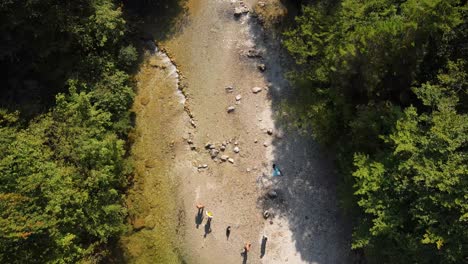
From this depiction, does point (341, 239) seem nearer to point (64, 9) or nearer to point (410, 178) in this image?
point (410, 178)

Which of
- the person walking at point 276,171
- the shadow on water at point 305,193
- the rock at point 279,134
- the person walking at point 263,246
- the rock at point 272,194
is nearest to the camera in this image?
the shadow on water at point 305,193

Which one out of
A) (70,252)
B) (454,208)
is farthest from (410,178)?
(70,252)

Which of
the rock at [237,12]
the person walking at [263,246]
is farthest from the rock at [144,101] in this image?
the person walking at [263,246]

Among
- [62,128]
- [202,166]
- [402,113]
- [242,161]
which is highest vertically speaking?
[402,113]

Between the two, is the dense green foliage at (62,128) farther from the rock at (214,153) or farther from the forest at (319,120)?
the rock at (214,153)

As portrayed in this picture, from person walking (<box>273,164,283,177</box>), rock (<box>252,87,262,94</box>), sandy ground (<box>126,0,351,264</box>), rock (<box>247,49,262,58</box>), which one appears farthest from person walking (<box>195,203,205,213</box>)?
rock (<box>247,49,262,58</box>)

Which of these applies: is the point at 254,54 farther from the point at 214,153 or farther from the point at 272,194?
the point at 272,194

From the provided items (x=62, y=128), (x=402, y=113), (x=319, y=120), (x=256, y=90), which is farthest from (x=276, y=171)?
(x=62, y=128)
